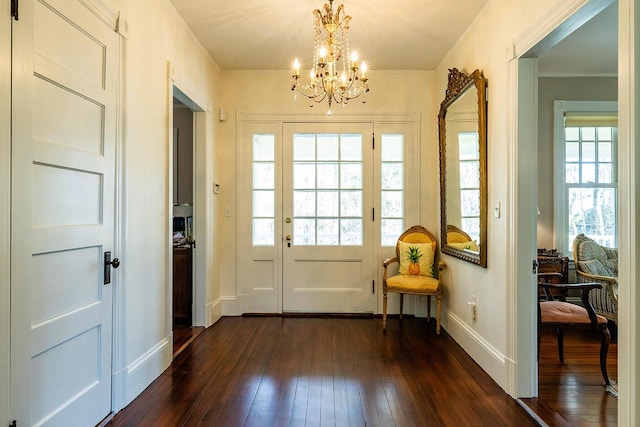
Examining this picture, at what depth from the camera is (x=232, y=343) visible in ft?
10.9

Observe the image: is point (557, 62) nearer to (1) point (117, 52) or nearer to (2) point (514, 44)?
(2) point (514, 44)

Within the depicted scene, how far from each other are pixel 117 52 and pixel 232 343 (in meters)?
2.44

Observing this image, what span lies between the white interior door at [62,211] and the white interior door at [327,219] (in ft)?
7.36

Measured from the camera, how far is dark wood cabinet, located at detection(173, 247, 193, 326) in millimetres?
3768

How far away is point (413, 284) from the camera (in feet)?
12.0

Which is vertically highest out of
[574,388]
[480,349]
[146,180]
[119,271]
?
[146,180]

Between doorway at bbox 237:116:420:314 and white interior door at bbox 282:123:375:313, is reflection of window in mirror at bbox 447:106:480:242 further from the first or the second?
white interior door at bbox 282:123:375:313

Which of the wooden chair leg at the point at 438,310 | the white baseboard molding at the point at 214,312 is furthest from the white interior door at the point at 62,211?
the wooden chair leg at the point at 438,310

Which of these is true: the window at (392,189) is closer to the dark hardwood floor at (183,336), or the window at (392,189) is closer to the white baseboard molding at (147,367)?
the dark hardwood floor at (183,336)

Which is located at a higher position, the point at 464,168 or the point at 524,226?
the point at 464,168

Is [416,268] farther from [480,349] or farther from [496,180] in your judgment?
[496,180]

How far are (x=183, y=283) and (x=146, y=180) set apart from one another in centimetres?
159

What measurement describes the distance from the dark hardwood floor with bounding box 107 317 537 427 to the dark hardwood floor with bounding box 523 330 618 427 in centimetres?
20

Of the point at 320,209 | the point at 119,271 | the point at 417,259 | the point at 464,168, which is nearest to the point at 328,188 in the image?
the point at 320,209
